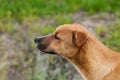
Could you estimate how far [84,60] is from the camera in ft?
30.1

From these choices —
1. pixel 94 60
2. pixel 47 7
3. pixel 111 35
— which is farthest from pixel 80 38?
pixel 47 7

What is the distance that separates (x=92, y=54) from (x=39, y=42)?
0.76m

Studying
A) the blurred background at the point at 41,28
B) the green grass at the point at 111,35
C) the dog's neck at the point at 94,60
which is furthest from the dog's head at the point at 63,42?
the green grass at the point at 111,35

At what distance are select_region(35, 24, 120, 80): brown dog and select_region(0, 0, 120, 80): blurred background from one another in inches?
55.6

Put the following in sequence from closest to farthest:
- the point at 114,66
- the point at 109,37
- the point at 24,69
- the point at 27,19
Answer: the point at 114,66 < the point at 24,69 < the point at 109,37 < the point at 27,19

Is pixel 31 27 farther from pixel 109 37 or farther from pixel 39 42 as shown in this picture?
pixel 39 42

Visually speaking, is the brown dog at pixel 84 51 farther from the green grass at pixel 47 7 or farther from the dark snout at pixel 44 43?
the green grass at pixel 47 7

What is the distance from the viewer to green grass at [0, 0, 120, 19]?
13.4 m

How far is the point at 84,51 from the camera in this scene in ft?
30.1

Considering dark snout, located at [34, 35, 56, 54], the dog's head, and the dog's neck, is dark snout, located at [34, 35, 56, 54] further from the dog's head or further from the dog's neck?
the dog's neck

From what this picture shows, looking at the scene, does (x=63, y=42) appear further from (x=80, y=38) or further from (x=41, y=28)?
(x=41, y=28)

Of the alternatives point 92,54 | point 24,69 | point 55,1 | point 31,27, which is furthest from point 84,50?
point 55,1

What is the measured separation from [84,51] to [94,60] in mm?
187

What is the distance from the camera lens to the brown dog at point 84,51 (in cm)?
905
